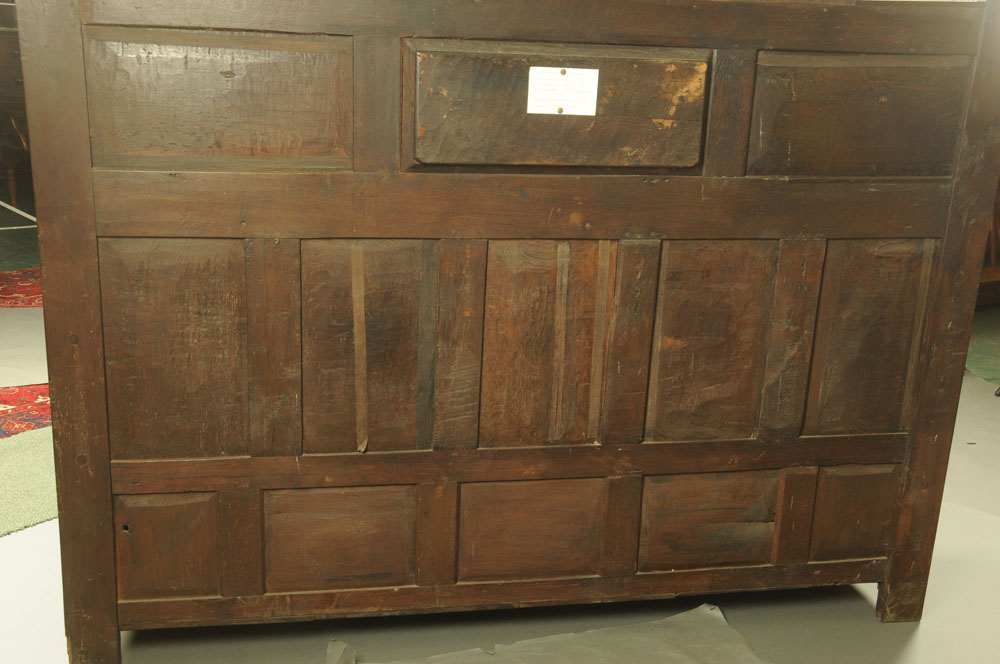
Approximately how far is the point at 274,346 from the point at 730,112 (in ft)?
4.04

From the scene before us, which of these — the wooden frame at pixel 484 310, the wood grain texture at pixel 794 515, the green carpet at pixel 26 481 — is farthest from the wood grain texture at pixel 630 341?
the green carpet at pixel 26 481

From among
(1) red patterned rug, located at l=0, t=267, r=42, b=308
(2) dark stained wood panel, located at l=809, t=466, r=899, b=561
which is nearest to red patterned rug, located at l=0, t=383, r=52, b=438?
(1) red patterned rug, located at l=0, t=267, r=42, b=308

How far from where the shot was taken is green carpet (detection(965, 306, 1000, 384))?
485 cm

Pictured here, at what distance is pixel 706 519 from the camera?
244 centimetres

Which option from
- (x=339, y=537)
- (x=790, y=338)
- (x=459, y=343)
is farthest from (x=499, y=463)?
(x=790, y=338)

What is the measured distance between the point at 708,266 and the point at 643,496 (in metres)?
0.64

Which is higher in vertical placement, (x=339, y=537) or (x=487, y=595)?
(x=339, y=537)

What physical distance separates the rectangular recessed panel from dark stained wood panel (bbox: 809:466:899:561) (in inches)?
5.8

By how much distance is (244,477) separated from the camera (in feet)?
7.20

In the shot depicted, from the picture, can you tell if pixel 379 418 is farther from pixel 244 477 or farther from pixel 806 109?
pixel 806 109

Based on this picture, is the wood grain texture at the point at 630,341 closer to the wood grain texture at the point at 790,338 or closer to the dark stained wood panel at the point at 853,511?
the wood grain texture at the point at 790,338

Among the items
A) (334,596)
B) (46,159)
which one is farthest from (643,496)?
(46,159)

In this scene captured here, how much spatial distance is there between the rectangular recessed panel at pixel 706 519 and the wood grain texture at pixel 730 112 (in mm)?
832

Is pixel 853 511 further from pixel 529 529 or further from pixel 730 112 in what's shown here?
pixel 730 112
